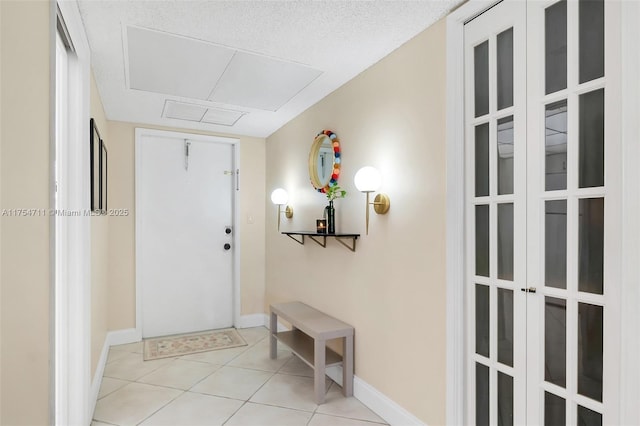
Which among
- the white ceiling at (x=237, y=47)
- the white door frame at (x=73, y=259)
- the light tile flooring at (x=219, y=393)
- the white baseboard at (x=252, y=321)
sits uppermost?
the white ceiling at (x=237, y=47)

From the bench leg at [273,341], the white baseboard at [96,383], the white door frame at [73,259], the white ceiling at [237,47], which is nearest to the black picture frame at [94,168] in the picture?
the white door frame at [73,259]

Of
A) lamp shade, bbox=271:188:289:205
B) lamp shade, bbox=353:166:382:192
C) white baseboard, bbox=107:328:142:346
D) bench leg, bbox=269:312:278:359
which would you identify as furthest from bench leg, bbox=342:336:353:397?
white baseboard, bbox=107:328:142:346

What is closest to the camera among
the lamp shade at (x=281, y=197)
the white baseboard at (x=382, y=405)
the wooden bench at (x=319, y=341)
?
the white baseboard at (x=382, y=405)

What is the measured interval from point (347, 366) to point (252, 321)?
79.2 inches

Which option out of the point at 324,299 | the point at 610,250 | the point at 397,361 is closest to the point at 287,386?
the point at 324,299

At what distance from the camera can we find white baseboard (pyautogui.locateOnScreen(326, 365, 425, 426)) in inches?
84.2

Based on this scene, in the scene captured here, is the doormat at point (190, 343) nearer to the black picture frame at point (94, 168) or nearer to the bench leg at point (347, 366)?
the bench leg at point (347, 366)

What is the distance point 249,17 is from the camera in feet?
6.26

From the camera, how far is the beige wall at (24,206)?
92 cm

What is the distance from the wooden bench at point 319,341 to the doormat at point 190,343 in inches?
32.3

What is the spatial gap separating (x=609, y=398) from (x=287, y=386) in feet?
6.83

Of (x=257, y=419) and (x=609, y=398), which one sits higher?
(x=609, y=398)

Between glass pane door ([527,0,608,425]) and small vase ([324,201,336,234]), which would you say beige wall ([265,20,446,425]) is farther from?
glass pane door ([527,0,608,425])

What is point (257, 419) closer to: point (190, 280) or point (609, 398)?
point (609, 398)
